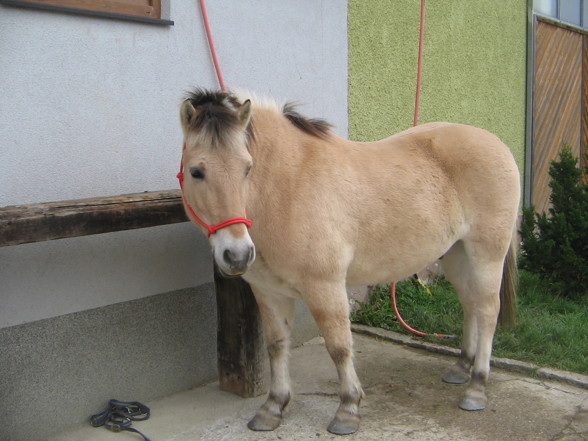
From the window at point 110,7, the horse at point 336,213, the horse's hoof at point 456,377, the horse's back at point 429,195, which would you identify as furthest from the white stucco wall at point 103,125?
the horse's hoof at point 456,377

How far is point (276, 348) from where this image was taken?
3461mm

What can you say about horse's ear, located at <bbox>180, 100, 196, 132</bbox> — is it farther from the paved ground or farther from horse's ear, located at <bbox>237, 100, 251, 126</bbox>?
the paved ground

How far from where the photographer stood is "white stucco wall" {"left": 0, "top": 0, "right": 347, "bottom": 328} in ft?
10.2

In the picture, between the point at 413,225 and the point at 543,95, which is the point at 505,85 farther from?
the point at 413,225

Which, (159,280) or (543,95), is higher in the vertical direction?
(543,95)

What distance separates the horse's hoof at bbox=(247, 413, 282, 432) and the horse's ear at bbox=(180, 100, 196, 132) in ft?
5.34

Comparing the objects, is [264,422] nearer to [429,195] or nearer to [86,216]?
[86,216]

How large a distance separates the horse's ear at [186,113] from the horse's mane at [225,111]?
3 cm

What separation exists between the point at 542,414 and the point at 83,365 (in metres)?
2.60

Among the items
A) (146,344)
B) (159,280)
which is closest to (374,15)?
(159,280)

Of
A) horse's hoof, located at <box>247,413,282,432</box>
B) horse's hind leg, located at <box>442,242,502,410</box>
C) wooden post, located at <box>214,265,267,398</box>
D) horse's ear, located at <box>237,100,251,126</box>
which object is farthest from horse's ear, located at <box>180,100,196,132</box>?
horse's hind leg, located at <box>442,242,502,410</box>

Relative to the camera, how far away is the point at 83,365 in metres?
3.38

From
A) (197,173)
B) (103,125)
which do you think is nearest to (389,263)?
(197,173)

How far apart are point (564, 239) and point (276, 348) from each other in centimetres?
331
